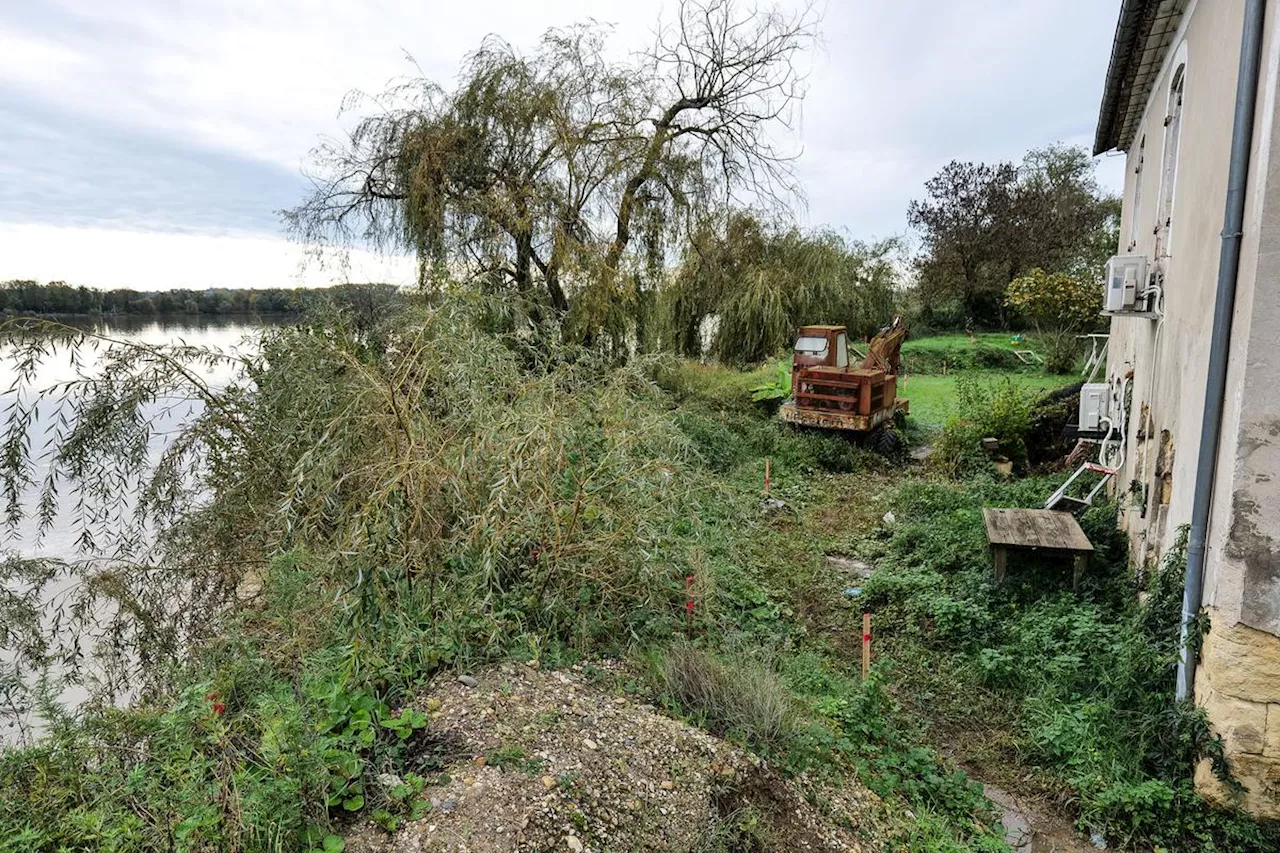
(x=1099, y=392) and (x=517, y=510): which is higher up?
(x=1099, y=392)

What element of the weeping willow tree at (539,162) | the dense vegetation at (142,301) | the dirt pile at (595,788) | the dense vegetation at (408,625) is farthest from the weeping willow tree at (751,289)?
the dirt pile at (595,788)

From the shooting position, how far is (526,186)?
9672 mm

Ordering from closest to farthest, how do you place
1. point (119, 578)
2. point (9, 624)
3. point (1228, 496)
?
1. point (1228, 496)
2. point (9, 624)
3. point (119, 578)

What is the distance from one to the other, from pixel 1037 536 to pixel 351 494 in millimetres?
5091

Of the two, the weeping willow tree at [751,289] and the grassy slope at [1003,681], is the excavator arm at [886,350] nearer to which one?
the weeping willow tree at [751,289]

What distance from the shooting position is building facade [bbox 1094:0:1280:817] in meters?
2.83

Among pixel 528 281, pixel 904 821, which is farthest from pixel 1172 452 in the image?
pixel 528 281

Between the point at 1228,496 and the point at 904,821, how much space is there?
2076 millimetres

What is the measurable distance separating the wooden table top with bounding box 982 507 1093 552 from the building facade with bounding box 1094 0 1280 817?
1.41ft

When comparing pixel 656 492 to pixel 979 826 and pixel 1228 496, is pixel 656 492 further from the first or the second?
pixel 1228 496

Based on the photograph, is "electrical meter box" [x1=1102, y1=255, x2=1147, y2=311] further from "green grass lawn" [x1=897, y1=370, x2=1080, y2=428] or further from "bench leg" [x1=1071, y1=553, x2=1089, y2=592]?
"green grass lawn" [x1=897, y1=370, x2=1080, y2=428]

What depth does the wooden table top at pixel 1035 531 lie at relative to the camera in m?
5.12

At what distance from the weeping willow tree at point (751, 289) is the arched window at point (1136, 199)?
20.1ft

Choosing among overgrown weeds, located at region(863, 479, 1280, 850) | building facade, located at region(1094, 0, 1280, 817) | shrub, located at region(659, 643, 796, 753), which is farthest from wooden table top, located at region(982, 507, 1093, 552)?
shrub, located at region(659, 643, 796, 753)
